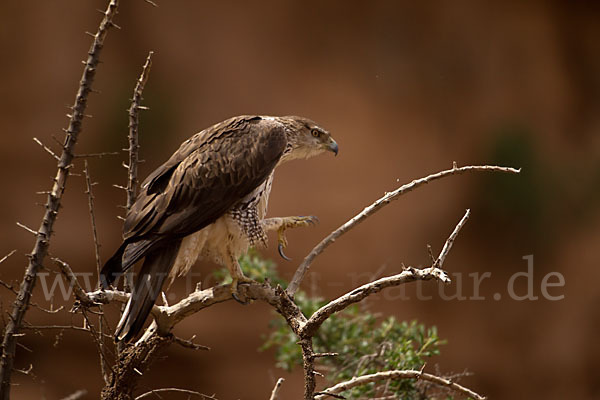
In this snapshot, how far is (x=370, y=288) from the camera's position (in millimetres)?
2260

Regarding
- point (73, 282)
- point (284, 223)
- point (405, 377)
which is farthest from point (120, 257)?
point (405, 377)

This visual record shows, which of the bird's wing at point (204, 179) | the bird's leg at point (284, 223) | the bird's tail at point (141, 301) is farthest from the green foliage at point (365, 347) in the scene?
the bird's tail at point (141, 301)

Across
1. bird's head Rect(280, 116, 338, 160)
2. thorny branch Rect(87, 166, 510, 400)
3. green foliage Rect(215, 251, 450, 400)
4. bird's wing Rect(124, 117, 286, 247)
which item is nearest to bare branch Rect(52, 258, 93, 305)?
thorny branch Rect(87, 166, 510, 400)

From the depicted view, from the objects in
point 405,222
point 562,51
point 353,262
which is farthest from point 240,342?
point 562,51

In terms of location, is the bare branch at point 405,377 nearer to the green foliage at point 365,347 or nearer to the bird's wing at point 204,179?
the bird's wing at point 204,179

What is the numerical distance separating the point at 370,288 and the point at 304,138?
1.42 metres

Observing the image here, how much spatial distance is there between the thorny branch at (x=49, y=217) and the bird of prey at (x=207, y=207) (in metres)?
0.39

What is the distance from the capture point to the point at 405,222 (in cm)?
676

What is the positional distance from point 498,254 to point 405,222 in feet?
3.57

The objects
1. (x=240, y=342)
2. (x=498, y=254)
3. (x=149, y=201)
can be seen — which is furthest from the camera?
(x=498, y=254)

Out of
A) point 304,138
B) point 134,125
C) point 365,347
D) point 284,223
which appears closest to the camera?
point 134,125

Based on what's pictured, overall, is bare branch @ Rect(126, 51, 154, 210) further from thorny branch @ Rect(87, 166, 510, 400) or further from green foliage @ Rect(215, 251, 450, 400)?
green foliage @ Rect(215, 251, 450, 400)

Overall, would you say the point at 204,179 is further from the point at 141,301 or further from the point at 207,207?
the point at 141,301

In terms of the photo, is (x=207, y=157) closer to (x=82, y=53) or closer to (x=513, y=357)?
(x=82, y=53)
